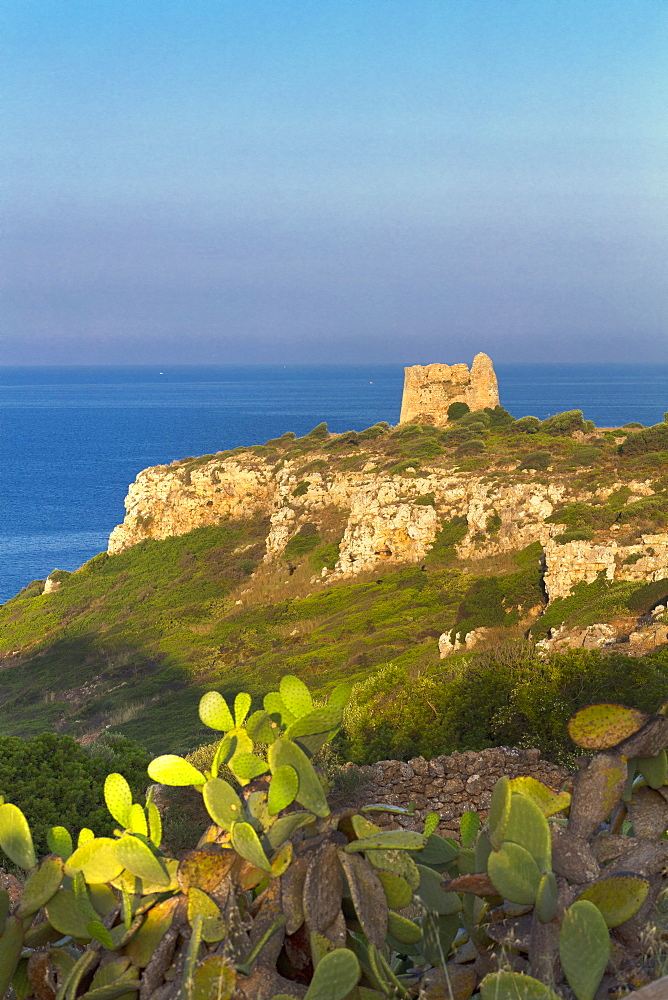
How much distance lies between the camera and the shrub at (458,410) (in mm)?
48875

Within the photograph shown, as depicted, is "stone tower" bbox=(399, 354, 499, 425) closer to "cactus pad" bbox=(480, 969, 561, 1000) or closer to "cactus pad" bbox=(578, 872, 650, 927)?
"cactus pad" bbox=(578, 872, 650, 927)

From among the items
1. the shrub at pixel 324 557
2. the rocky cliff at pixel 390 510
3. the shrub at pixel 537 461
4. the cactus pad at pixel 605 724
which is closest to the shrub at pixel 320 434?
the rocky cliff at pixel 390 510

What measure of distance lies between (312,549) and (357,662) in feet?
38.4

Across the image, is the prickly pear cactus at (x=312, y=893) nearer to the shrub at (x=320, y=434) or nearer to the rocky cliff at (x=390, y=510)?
the rocky cliff at (x=390, y=510)

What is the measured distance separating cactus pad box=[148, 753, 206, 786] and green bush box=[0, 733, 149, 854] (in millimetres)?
6706

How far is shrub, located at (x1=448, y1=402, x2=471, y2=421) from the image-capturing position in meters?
48.9

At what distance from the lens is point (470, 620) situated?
21.8 meters

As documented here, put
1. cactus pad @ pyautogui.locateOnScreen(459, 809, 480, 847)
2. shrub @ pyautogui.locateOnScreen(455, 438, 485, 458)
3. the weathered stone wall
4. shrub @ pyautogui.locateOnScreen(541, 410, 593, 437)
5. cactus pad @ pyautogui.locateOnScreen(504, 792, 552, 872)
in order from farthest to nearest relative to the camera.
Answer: shrub @ pyautogui.locateOnScreen(541, 410, 593, 437) → shrub @ pyautogui.locateOnScreen(455, 438, 485, 458) → the weathered stone wall → cactus pad @ pyautogui.locateOnScreen(459, 809, 480, 847) → cactus pad @ pyautogui.locateOnScreen(504, 792, 552, 872)

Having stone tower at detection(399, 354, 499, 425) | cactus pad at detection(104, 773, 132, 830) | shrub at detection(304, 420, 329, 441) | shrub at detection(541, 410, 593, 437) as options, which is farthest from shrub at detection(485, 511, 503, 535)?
cactus pad at detection(104, 773, 132, 830)

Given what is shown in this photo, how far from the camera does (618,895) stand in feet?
6.82

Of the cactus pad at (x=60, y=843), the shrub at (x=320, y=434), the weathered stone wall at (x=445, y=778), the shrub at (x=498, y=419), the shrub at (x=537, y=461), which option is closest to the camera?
the cactus pad at (x=60, y=843)

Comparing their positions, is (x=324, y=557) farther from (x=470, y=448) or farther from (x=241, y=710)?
(x=241, y=710)

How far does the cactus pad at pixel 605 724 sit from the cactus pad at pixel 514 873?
0.41 metres

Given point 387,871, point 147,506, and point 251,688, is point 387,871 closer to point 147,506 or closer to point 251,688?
point 251,688
